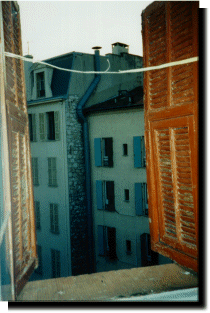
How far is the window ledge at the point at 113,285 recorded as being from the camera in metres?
2.07

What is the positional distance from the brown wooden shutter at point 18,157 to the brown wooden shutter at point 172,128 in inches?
41.3

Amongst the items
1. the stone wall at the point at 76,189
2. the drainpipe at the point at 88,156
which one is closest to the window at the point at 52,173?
the stone wall at the point at 76,189

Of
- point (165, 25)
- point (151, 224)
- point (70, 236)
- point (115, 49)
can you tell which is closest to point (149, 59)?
point (165, 25)

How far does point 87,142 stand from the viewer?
12.9 meters

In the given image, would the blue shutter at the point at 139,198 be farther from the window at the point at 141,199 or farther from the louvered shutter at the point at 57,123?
the louvered shutter at the point at 57,123

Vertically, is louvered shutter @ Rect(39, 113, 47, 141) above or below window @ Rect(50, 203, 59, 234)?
above

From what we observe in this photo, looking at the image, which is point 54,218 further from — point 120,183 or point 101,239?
point 120,183

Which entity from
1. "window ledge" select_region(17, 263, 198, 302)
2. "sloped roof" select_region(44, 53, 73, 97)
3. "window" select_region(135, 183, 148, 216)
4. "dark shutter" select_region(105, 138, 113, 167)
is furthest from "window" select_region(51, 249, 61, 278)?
"window ledge" select_region(17, 263, 198, 302)

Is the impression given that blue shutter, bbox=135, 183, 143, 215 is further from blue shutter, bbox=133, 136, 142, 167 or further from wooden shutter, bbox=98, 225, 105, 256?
wooden shutter, bbox=98, 225, 105, 256

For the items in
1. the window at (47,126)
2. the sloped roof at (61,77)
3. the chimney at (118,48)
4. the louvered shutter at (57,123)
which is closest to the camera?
the sloped roof at (61,77)

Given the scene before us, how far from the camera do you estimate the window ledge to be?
207 centimetres

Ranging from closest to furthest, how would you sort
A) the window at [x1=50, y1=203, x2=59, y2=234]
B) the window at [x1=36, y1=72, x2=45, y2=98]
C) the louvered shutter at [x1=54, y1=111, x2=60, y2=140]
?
the louvered shutter at [x1=54, y1=111, x2=60, y2=140] < the window at [x1=50, y1=203, x2=59, y2=234] < the window at [x1=36, y1=72, x2=45, y2=98]

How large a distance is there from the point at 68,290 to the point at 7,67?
1676 mm

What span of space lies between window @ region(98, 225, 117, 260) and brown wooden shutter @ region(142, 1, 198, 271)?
9956 millimetres
